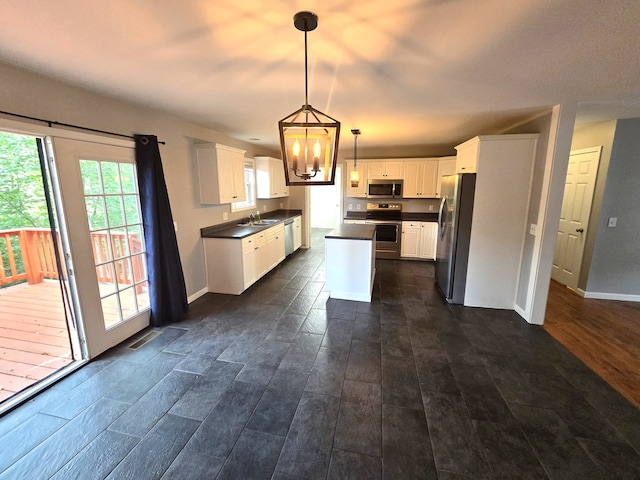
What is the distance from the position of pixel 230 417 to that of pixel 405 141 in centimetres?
509

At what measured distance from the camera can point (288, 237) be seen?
19.8 feet

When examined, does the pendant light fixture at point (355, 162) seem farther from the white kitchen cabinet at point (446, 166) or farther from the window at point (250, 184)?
the window at point (250, 184)

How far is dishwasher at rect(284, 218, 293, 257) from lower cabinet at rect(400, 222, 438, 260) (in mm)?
2434

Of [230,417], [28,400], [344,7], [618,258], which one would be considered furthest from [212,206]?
[618,258]

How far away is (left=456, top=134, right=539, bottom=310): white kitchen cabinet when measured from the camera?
131 inches

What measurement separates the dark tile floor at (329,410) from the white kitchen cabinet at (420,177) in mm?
3415

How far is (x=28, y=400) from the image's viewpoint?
2.07 meters

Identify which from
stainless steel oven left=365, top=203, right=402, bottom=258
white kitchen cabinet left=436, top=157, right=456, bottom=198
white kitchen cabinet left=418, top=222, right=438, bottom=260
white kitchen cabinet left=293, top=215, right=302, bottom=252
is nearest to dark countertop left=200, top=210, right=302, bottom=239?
white kitchen cabinet left=293, top=215, right=302, bottom=252

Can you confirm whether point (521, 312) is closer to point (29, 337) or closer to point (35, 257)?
point (29, 337)

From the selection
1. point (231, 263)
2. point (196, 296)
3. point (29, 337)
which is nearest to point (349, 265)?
point (231, 263)

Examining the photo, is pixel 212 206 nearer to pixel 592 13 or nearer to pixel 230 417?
pixel 230 417

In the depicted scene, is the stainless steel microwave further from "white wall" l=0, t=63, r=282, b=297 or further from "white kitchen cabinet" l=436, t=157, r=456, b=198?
"white wall" l=0, t=63, r=282, b=297

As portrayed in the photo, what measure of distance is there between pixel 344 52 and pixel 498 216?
9.42 feet

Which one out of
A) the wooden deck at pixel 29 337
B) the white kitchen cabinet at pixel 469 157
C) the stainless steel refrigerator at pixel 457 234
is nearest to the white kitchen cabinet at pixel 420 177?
the white kitchen cabinet at pixel 469 157
